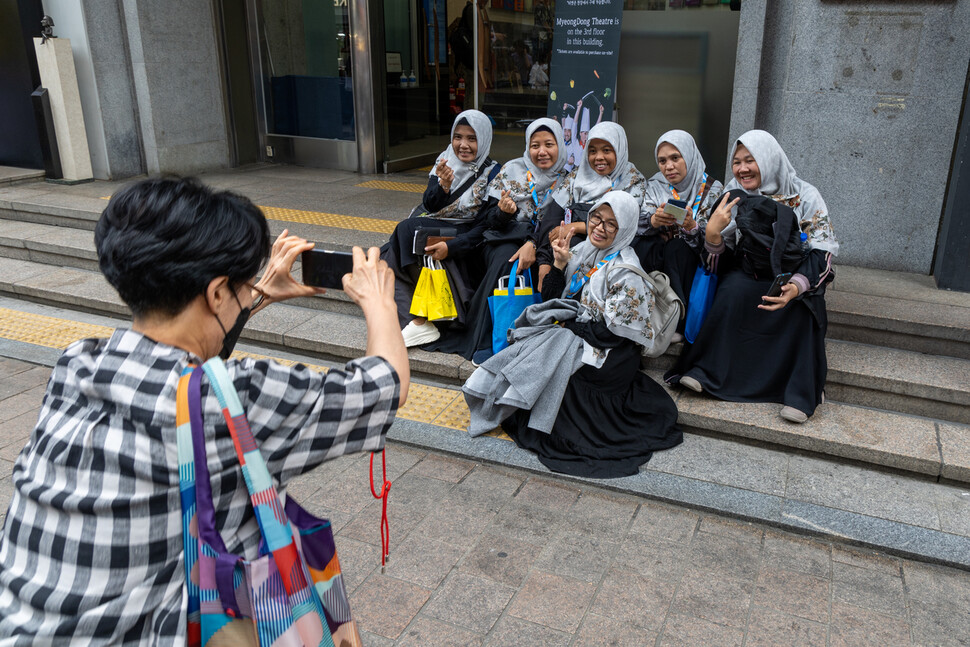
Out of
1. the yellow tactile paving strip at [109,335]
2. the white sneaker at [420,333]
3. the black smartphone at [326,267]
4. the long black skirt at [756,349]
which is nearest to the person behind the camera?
the black smartphone at [326,267]

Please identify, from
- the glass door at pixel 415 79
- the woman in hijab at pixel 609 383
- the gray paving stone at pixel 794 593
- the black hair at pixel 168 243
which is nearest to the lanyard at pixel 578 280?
the woman in hijab at pixel 609 383

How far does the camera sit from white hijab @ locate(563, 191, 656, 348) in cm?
391

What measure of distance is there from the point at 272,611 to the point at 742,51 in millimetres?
5182

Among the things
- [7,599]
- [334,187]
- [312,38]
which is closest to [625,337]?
[7,599]

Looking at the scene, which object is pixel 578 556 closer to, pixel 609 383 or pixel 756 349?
pixel 609 383

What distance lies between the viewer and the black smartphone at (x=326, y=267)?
1726mm

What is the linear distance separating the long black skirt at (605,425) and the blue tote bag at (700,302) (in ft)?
1.62

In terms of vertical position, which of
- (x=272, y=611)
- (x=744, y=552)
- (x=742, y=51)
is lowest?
(x=744, y=552)

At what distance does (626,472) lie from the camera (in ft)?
12.6

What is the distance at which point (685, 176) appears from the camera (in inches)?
179

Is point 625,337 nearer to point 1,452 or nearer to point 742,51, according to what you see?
point 742,51

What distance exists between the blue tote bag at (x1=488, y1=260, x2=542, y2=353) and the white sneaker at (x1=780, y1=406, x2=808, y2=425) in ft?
4.88

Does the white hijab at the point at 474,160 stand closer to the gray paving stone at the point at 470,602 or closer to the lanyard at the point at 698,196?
the lanyard at the point at 698,196

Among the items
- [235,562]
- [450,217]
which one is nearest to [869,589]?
[235,562]
